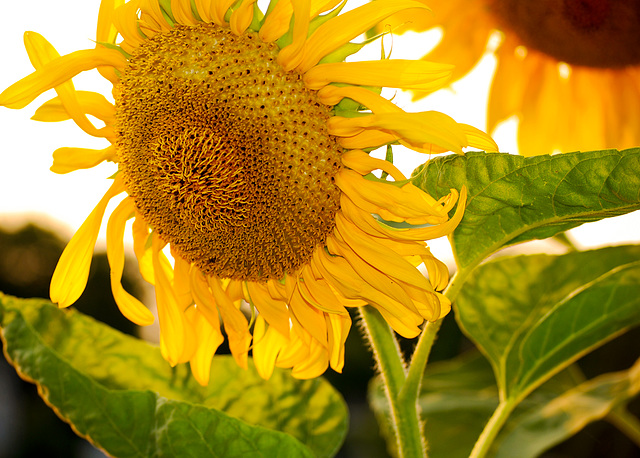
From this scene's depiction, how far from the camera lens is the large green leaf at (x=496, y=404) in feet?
3.58

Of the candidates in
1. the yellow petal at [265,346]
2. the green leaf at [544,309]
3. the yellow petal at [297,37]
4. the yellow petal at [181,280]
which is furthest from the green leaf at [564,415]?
the yellow petal at [297,37]

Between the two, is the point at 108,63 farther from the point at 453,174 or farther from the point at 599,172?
the point at 599,172

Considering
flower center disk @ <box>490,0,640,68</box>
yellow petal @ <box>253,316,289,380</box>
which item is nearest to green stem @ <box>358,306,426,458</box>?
yellow petal @ <box>253,316,289,380</box>

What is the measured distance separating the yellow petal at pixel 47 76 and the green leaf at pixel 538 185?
1.07 ft

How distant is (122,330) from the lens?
5355mm

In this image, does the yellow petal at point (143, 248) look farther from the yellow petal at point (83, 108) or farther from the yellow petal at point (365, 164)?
the yellow petal at point (365, 164)

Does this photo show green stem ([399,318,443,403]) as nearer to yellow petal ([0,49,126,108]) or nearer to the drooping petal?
the drooping petal

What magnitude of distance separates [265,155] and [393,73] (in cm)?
14

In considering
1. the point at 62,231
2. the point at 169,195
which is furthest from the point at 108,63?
the point at 62,231

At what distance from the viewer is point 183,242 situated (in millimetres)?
661

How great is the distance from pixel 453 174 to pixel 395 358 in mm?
204

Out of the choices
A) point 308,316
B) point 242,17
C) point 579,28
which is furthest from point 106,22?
point 579,28

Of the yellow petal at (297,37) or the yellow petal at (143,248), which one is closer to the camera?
the yellow petal at (297,37)

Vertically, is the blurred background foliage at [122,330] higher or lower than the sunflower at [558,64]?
lower
